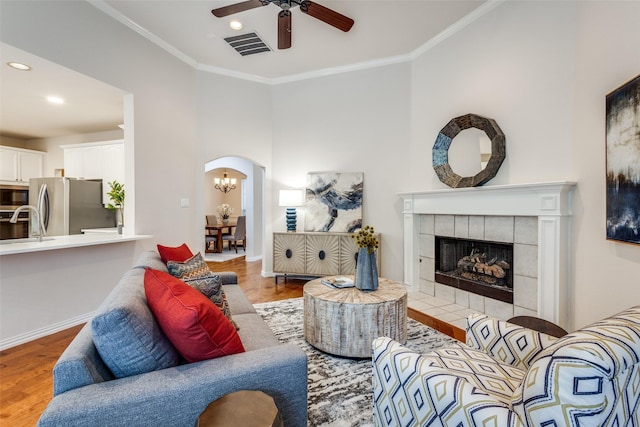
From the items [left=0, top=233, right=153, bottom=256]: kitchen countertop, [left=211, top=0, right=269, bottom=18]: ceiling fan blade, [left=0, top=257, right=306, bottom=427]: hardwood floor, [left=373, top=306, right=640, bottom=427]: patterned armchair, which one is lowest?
[left=0, top=257, right=306, bottom=427]: hardwood floor

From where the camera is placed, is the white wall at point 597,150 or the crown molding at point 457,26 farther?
the crown molding at point 457,26

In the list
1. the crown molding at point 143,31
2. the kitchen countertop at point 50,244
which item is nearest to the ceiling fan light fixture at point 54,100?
the crown molding at point 143,31

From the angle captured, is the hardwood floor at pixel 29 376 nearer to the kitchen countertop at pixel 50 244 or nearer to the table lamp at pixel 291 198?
the kitchen countertop at pixel 50 244

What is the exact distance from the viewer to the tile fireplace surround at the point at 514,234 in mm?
2629

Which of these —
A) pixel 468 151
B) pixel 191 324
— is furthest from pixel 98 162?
pixel 468 151

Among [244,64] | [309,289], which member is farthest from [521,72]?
[244,64]

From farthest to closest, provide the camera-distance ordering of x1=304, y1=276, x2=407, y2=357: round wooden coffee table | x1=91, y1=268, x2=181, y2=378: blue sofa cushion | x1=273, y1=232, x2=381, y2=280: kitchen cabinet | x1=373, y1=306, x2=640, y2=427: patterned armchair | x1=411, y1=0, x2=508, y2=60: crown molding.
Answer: x1=273, y1=232, x2=381, y2=280: kitchen cabinet, x1=411, y1=0, x2=508, y2=60: crown molding, x1=304, y1=276, x2=407, y2=357: round wooden coffee table, x1=91, y1=268, x2=181, y2=378: blue sofa cushion, x1=373, y1=306, x2=640, y2=427: patterned armchair

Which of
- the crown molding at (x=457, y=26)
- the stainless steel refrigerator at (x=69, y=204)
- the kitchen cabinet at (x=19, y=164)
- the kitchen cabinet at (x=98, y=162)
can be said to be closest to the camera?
the crown molding at (x=457, y=26)

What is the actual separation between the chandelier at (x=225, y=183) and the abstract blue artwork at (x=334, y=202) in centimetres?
564

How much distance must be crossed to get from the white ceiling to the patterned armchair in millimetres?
3333

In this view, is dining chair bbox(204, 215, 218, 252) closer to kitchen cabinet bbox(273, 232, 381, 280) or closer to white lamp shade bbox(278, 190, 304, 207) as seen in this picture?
kitchen cabinet bbox(273, 232, 381, 280)

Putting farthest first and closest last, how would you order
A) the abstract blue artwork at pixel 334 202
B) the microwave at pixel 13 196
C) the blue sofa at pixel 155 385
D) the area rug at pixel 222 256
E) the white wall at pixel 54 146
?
the area rug at pixel 222 256 → the white wall at pixel 54 146 → the microwave at pixel 13 196 → the abstract blue artwork at pixel 334 202 → the blue sofa at pixel 155 385

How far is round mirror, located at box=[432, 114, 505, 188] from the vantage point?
126 inches

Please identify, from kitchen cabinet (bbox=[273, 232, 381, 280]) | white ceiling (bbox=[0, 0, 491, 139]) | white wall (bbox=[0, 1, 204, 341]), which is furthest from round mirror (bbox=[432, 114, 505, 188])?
white wall (bbox=[0, 1, 204, 341])
